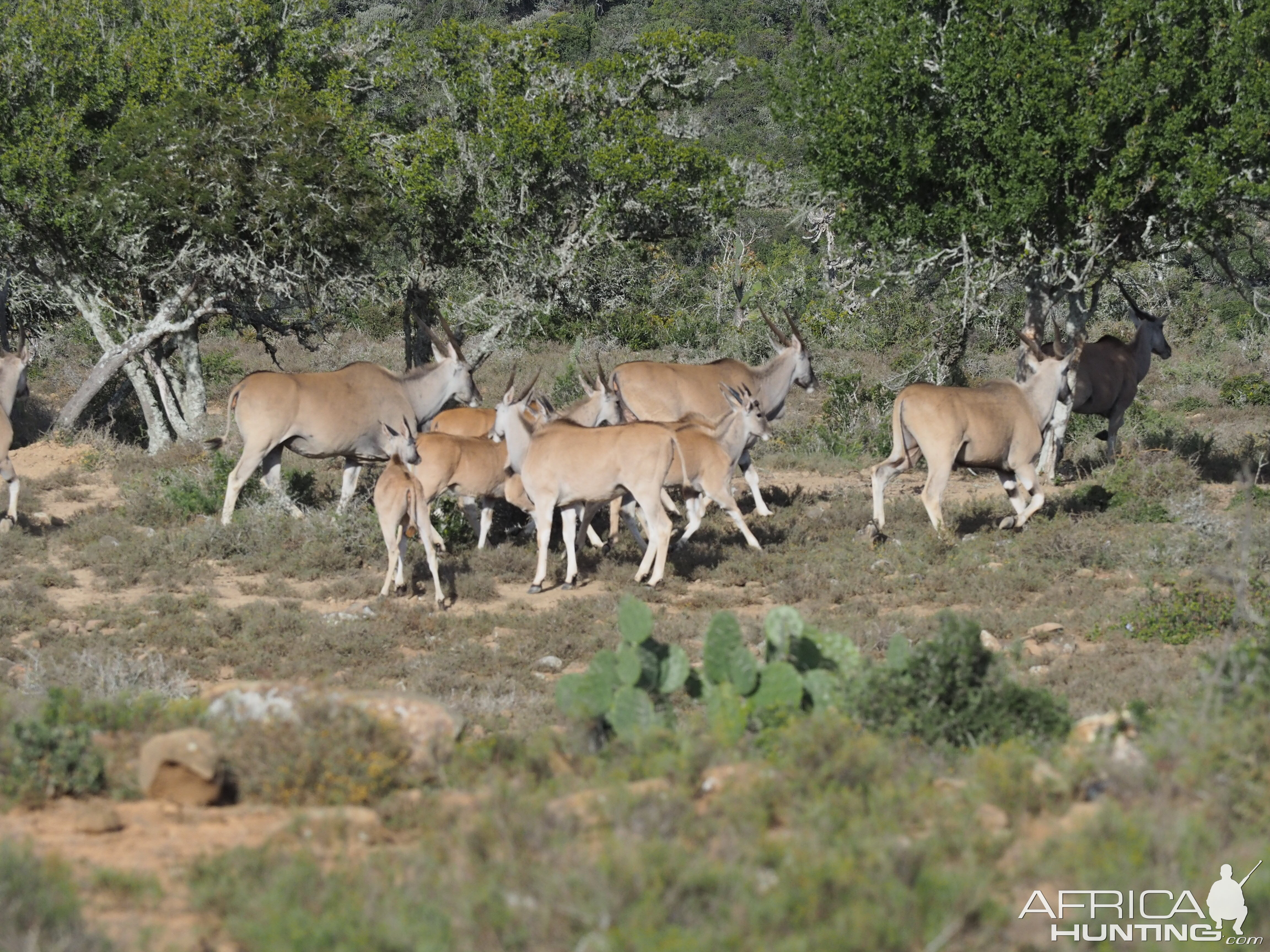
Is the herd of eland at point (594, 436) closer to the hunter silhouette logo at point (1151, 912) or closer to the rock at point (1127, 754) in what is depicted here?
the rock at point (1127, 754)

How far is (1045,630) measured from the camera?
36.8 ft

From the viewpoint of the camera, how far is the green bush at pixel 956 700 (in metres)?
7.35

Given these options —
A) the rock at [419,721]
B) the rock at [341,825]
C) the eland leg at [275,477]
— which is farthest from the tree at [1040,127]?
the rock at [341,825]

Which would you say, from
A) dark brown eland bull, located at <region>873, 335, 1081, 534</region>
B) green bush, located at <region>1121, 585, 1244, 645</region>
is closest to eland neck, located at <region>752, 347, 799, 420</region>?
dark brown eland bull, located at <region>873, 335, 1081, 534</region>

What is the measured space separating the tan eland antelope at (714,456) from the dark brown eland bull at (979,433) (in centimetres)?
153

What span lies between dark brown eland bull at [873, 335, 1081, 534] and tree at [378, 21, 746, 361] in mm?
6899

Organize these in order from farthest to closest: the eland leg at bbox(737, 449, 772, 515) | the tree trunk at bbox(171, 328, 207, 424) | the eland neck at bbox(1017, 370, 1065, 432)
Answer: the tree trunk at bbox(171, 328, 207, 424), the eland leg at bbox(737, 449, 772, 515), the eland neck at bbox(1017, 370, 1065, 432)

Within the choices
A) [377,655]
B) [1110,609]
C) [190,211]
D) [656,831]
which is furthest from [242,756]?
[190,211]

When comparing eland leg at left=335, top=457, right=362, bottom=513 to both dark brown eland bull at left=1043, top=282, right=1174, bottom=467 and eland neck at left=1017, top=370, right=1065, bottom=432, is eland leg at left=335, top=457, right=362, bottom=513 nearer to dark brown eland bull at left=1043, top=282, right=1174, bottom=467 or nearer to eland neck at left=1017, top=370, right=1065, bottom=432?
eland neck at left=1017, top=370, right=1065, bottom=432

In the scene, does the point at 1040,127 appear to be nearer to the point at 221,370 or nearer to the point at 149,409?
the point at 149,409

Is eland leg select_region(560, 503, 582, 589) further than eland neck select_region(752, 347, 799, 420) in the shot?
No

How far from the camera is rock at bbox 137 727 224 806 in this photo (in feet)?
21.0

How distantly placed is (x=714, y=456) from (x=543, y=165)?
8.04 m

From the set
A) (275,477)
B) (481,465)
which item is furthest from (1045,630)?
(275,477)
